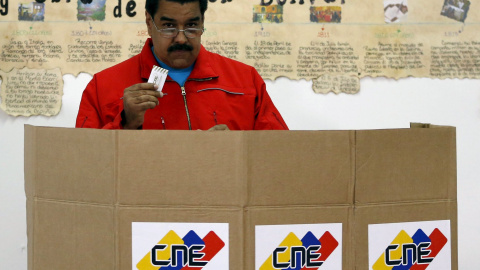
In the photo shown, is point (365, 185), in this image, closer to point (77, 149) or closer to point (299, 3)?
point (77, 149)

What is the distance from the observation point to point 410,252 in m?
0.84

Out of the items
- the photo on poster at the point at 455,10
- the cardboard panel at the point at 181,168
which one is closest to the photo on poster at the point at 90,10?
the photo on poster at the point at 455,10

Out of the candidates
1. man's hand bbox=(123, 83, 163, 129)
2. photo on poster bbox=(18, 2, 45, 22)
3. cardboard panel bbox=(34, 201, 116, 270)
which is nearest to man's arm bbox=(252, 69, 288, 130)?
man's hand bbox=(123, 83, 163, 129)

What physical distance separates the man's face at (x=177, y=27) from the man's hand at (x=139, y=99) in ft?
0.88

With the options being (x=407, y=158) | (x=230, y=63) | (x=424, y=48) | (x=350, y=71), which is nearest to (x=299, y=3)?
(x=350, y=71)

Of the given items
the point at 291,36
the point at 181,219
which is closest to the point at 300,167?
the point at 181,219

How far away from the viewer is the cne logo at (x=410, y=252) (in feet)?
2.75

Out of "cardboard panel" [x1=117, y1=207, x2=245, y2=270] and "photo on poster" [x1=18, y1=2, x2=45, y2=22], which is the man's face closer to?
"cardboard panel" [x1=117, y1=207, x2=245, y2=270]

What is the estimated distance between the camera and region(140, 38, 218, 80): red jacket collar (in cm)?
145

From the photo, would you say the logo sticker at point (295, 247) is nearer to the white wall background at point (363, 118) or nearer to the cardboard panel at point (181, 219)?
the cardboard panel at point (181, 219)

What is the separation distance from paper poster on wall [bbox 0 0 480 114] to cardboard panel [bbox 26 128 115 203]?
1.28m

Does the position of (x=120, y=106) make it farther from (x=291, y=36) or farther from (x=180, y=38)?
(x=291, y=36)

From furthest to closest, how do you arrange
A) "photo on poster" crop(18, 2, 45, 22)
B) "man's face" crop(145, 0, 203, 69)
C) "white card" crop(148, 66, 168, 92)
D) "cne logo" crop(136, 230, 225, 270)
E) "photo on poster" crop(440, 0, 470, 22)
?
1. "photo on poster" crop(440, 0, 470, 22)
2. "photo on poster" crop(18, 2, 45, 22)
3. "man's face" crop(145, 0, 203, 69)
4. "white card" crop(148, 66, 168, 92)
5. "cne logo" crop(136, 230, 225, 270)

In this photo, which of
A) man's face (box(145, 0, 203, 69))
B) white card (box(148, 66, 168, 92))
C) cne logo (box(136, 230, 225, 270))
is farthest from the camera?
man's face (box(145, 0, 203, 69))
